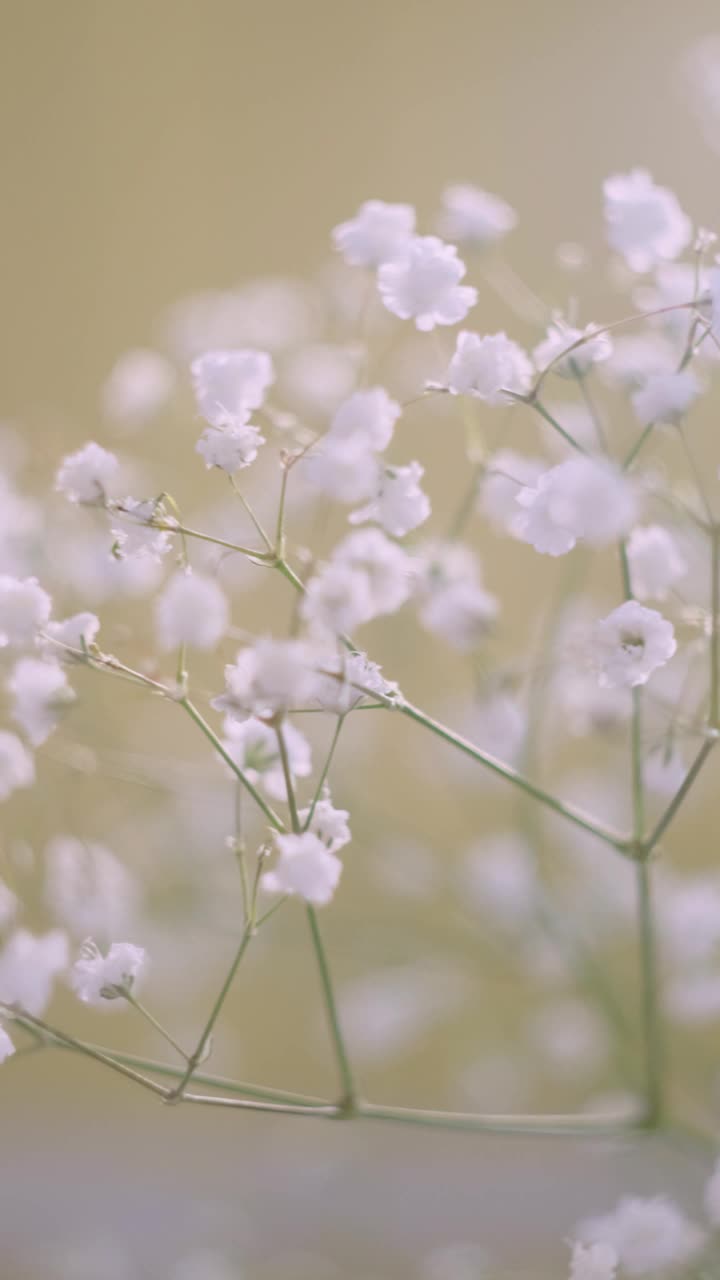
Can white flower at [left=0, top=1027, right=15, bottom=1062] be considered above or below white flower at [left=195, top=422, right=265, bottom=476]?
below

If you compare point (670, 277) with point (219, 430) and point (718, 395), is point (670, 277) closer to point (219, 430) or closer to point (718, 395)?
point (219, 430)

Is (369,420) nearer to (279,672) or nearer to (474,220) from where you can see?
(279,672)

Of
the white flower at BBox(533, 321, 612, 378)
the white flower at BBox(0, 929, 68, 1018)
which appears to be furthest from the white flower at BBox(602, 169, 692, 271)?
the white flower at BBox(0, 929, 68, 1018)

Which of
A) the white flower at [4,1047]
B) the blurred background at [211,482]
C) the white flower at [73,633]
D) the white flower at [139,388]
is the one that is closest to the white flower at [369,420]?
the white flower at [73,633]

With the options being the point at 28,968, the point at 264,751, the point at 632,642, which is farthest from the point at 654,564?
the point at 28,968

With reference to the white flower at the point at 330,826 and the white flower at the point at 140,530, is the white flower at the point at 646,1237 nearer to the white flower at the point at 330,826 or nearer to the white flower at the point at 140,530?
the white flower at the point at 330,826

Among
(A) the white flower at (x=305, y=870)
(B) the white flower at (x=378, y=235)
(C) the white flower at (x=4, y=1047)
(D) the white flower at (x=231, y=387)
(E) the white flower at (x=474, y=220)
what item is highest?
(E) the white flower at (x=474, y=220)

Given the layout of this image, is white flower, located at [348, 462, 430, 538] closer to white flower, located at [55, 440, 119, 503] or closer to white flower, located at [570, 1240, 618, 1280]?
white flower, located at [55, 440, 119, 503]
